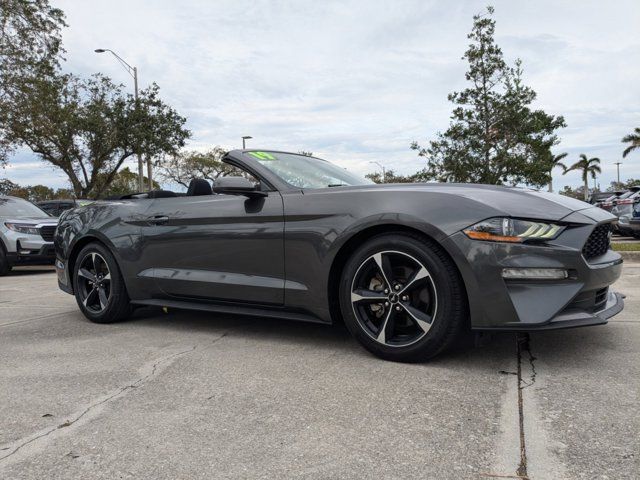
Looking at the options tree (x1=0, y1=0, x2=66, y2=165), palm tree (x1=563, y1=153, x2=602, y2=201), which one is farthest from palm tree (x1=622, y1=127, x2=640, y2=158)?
tree (x1=0, y1=0, x2=66, y2=165)

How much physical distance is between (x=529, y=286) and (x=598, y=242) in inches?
25.4

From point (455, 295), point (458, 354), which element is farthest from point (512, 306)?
point (458, 354)

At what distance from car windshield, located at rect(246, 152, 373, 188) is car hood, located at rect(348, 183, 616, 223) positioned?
0.73m

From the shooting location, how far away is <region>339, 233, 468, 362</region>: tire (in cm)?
301

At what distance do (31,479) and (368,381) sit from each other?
1.61 metres

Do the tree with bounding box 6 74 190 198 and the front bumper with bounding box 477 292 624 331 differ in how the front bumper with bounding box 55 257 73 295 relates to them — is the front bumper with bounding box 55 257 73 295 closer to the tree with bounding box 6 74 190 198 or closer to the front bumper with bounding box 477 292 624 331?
the front bumper with bounding box 477 292 624 331

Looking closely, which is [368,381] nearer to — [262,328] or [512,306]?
[512,306]

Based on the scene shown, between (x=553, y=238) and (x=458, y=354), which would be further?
(x=458, y=354)

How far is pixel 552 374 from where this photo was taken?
2912 millimetres

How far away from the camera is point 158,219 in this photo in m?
4.29

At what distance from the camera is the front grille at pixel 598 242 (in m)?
2.99

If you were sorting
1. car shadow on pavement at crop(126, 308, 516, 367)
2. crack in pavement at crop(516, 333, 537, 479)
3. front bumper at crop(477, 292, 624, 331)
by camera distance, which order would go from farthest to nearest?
car shadow on pavement at crop(126, 308, 516, 367)
front bumper at crop(477, 292, 624, 331)
crack in pavement at crop(516, 333, 537, 479)

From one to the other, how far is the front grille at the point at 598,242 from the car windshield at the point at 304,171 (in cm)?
171

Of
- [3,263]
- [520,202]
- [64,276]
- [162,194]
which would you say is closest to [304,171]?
[162,194]
